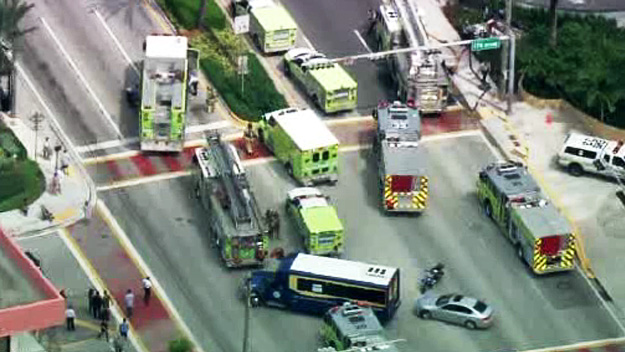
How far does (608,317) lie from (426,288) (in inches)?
361

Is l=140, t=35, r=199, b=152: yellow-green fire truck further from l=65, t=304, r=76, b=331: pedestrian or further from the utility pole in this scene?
l=65, t=304, r=76, b=331: pedestrian

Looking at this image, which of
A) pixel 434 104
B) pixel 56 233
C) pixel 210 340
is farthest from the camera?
pixel 434 104

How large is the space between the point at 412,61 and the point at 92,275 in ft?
82.8

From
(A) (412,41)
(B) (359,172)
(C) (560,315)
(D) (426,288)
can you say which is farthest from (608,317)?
→ (A) (412,41)

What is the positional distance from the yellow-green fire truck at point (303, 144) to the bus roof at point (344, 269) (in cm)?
1044

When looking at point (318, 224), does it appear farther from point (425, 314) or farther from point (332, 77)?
point (332, 77)

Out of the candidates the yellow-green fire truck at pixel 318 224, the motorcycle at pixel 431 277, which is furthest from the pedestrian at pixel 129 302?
the motorcycle at pixel 431 277

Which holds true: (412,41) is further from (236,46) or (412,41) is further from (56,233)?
(56,233)

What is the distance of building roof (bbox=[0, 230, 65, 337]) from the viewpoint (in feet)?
281

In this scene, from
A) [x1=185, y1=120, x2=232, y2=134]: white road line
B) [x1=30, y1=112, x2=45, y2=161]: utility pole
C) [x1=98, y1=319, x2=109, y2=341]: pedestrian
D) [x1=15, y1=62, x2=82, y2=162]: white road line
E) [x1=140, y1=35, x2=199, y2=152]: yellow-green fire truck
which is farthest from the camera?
[x1=185, y1=120, x2=232, y2=134]: white road line

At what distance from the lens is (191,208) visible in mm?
115438

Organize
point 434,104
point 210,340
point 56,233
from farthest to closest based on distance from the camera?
point 434,104, point 56,233, point 210,340

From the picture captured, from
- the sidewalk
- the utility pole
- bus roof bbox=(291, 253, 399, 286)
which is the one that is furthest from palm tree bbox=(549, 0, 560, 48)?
the utility pole

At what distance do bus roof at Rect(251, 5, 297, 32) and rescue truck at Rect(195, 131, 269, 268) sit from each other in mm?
15454
